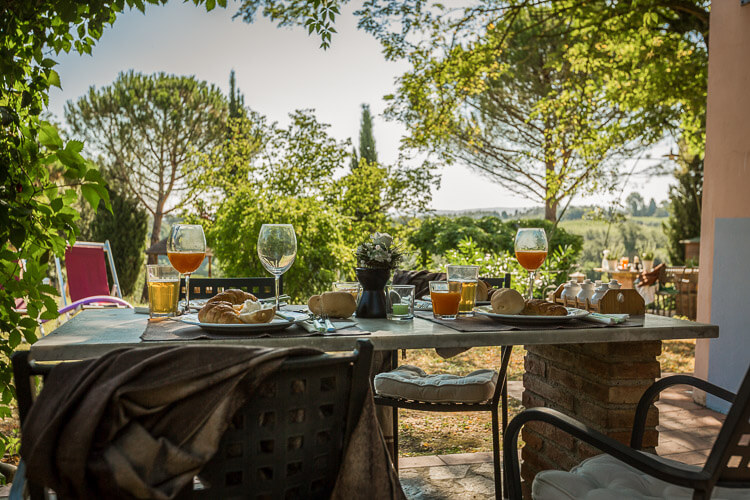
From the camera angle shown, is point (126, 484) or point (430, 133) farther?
point (430, 133)

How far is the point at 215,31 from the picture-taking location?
544 inches

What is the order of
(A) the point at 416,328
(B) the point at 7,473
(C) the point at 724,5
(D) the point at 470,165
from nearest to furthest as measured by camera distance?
1. (A) the point at 416,328
2. (B) the point at 7,473
3. (C) the point at 724,5
4. (D) the point at 470,165

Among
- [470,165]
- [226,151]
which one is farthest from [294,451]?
[470,165]

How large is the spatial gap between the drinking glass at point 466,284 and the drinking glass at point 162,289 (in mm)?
809

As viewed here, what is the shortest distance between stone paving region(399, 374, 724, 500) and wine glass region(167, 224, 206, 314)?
120 centimetres

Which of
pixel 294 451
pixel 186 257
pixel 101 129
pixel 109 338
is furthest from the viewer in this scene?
pixel 101 129

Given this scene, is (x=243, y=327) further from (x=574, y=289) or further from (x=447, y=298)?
(x=574, y=289)

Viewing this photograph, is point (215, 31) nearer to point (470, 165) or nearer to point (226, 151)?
point (226, 151)

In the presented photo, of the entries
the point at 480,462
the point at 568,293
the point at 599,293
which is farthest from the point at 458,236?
the point at 599,293

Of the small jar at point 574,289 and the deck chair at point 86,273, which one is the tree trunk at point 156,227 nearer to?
the deck chair at point 86,273

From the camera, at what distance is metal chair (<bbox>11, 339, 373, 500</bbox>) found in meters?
0.86

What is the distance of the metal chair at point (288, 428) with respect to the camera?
86 centimetres

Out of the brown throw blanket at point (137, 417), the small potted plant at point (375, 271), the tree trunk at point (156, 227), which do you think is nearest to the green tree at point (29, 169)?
the small potted plant at point (375, 271)

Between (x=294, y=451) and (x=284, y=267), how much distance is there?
3.13ft
